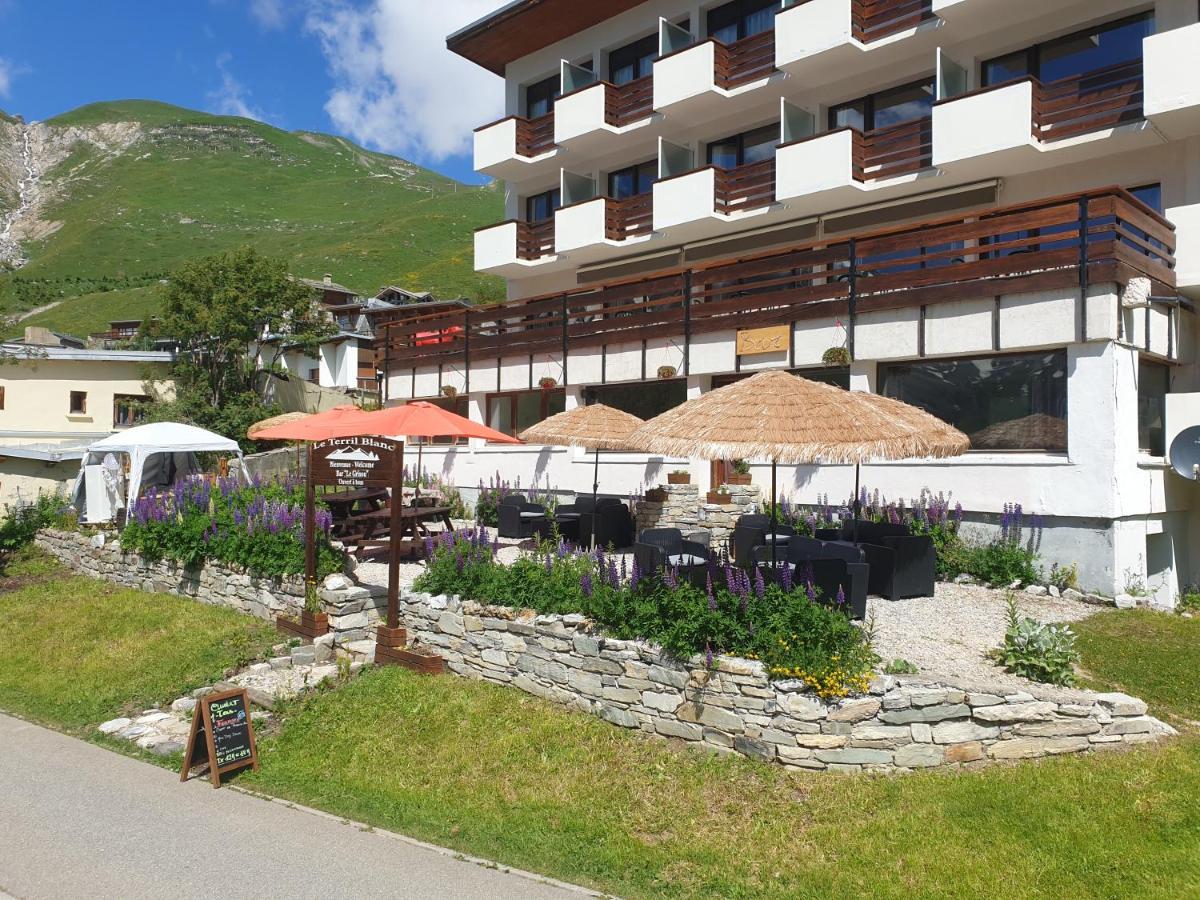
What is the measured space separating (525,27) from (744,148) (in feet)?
26.1

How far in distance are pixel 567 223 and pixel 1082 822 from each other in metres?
19.6

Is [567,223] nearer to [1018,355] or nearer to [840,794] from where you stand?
[1018,355]

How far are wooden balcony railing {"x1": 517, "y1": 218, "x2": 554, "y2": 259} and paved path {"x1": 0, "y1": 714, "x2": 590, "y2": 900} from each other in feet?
62.1

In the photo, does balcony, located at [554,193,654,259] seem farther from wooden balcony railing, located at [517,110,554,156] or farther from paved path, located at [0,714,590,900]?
paved path, located at [0,714,590,900]

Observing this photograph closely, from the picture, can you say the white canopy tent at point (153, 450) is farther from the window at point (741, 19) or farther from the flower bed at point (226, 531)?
the window at point (741, 19)

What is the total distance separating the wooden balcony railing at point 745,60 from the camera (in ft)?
63.2

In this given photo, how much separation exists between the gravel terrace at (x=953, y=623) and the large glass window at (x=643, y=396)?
8034 millimetres

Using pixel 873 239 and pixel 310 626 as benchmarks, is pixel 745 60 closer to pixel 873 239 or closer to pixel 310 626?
pixel 873 239

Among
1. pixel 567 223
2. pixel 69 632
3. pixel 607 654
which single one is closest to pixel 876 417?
pixel 607 654

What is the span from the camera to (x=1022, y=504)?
12539 millimetres

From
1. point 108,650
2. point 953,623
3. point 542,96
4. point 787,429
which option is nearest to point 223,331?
point 542,96

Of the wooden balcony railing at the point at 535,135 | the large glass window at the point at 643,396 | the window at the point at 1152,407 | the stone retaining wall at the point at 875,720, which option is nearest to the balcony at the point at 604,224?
the wooden balcony railing at the point at 535,135

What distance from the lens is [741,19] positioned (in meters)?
20.7

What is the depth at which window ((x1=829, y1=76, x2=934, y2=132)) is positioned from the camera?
17859 millimetres
